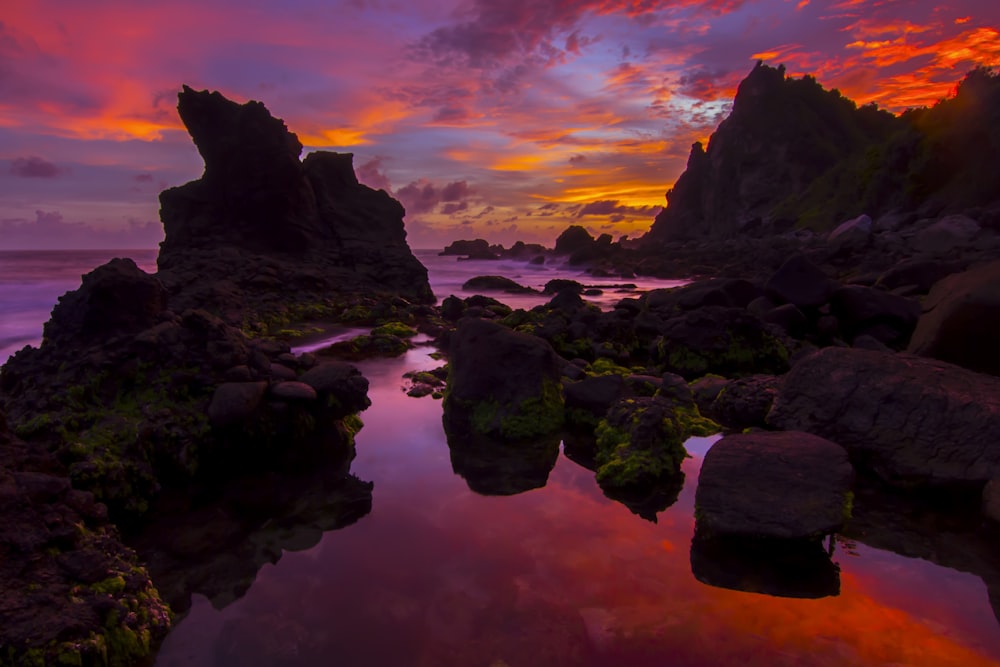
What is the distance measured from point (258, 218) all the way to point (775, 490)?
29033 mm

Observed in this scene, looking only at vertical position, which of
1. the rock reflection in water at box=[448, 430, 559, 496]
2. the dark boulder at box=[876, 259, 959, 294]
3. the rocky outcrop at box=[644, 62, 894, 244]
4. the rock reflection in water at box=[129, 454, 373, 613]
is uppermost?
the rocky outcrop at box=[644, 62, 894, 244]

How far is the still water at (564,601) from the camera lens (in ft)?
13.6

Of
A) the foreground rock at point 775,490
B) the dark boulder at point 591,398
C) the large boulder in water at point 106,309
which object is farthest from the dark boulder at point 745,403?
the large boulder in water at point 106,309

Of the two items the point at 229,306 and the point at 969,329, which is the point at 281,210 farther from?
the point at 969,329

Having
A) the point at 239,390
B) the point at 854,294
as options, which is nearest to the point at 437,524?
the point at 239,390

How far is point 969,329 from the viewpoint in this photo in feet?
29.3

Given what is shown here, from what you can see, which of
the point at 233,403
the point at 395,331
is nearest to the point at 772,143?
the point at 395,331

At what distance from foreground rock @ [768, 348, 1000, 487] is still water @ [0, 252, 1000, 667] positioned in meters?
0.82

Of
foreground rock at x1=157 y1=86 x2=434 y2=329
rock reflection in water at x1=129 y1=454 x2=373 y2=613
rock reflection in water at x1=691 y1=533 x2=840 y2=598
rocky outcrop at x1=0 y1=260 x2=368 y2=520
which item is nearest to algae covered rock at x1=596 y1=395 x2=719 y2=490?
rock reflection in water at x1=691 y1=533 x2=840 y2=598

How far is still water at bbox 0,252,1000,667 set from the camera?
163 inches

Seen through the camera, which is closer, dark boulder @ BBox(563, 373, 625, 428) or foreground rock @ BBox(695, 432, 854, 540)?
foreground rock @ BBox(695, 432, 854, 540)

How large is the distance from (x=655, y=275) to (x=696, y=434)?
47.4m

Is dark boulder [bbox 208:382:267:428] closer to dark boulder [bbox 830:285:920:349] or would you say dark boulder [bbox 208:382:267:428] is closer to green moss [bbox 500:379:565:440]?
green moss [bbox 500:379:565:440]

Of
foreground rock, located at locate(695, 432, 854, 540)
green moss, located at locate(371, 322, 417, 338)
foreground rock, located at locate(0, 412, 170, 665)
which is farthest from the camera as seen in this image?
green moss, located at locate(371, 322, 417, 338)
